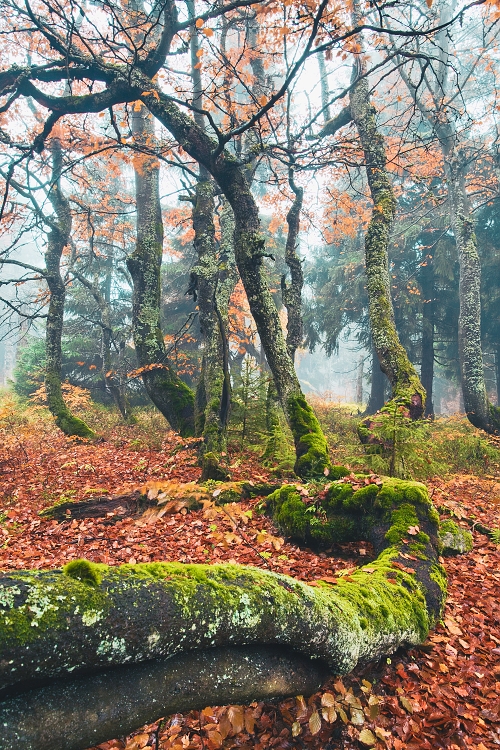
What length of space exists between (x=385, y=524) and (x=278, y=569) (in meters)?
1.26

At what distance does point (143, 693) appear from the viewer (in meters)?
1.79

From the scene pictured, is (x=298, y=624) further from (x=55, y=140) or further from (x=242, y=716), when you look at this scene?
(x=55, y=140)

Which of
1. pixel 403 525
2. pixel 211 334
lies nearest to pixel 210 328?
pixel 211 334

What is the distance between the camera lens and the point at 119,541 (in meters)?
5.11

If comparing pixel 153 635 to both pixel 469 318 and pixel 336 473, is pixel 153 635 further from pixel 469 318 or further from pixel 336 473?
pixel 469 318

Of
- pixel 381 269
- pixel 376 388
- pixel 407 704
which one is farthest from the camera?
pixel 376 388

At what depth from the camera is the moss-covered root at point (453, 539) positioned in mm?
4859

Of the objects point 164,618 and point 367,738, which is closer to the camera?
point 164,618

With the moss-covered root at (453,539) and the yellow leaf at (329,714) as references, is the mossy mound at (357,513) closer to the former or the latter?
the moss-covered root at (453,539)

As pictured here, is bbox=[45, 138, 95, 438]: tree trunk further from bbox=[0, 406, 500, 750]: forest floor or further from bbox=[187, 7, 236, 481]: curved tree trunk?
bbox=[187, 7, 236, 481]: curved tree trunk

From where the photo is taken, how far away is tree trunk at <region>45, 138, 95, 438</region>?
1091cm

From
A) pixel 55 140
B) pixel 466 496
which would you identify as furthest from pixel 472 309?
pixel 55 140

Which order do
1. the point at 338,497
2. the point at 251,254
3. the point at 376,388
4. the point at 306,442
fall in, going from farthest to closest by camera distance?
1. the point at 376,388
2. the point at 251,254
3. the point at 306,442
4. the point at 338,497

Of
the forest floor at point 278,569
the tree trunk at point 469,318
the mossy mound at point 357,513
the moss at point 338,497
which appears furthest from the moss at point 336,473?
the tree trunk at point 469,318
